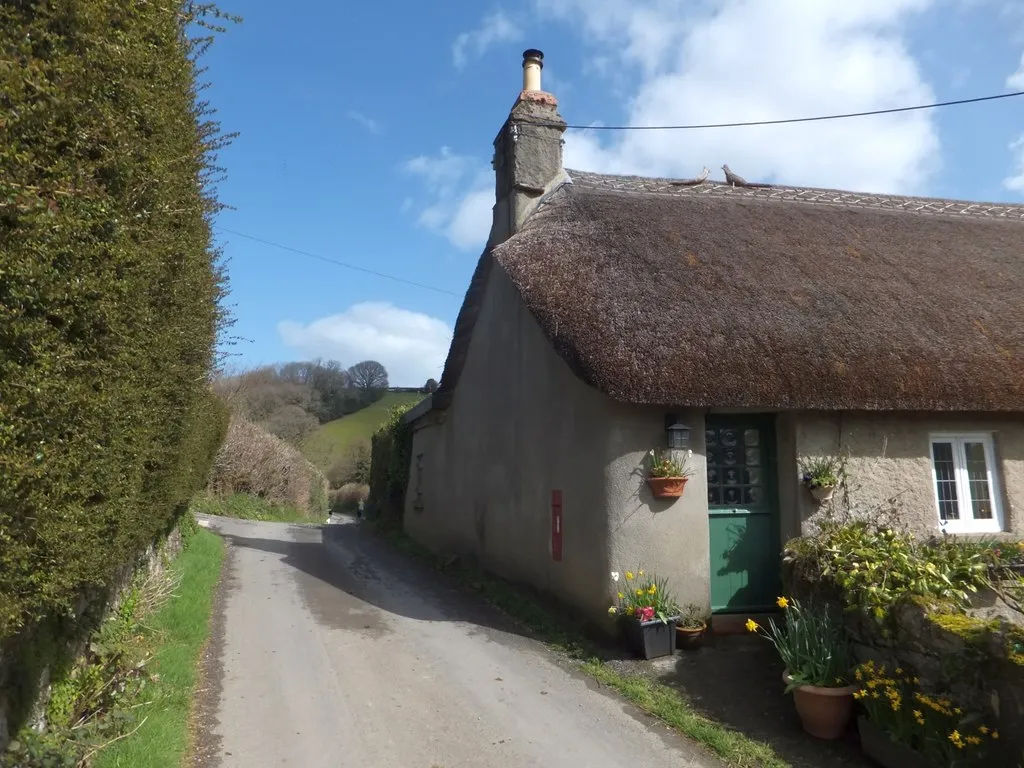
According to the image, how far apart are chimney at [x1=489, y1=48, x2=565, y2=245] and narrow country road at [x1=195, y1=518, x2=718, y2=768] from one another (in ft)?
19.9

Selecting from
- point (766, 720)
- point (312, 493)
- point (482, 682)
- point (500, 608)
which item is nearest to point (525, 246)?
point (500, 608)

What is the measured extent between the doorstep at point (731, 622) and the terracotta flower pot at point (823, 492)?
4.47 ft

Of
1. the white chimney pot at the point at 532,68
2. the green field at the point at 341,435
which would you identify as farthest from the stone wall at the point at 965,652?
the green field at the point at 341,435

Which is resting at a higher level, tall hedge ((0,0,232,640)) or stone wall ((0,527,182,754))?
tall hedge ((0,0,232,640))

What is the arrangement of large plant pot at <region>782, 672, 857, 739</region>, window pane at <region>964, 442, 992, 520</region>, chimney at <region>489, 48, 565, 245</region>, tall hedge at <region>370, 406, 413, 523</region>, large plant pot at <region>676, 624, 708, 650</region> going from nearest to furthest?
1. large plant pot at <region>782, 672, 857, 739</region>
2. large plant pot at <region>676, 624, 708, 650</region>
3. window pane at <region>964, 442, 992, 520</region>
4. chimney at <region>489, 48, 565, 245</region>
5. tall hedge at <region>370, 406, 413, 523</region>

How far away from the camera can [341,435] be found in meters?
47.4

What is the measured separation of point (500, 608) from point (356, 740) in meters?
4.58

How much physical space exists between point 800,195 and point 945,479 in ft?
20.4

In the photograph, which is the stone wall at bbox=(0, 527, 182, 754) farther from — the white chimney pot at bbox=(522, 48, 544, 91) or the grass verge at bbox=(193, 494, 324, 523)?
the grass verge at bbox=(193, 494, 324, 523)

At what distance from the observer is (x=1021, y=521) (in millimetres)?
8453

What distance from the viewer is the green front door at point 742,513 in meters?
8.22

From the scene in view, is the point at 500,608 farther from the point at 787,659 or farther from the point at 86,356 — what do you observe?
the point at 86,356

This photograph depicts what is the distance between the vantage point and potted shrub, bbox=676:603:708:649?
293 inches

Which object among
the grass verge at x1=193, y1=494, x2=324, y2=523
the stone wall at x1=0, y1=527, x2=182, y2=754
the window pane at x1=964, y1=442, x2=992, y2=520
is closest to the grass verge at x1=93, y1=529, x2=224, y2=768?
the stone wall at x1=0, y1=527, x2=182, y2=754
